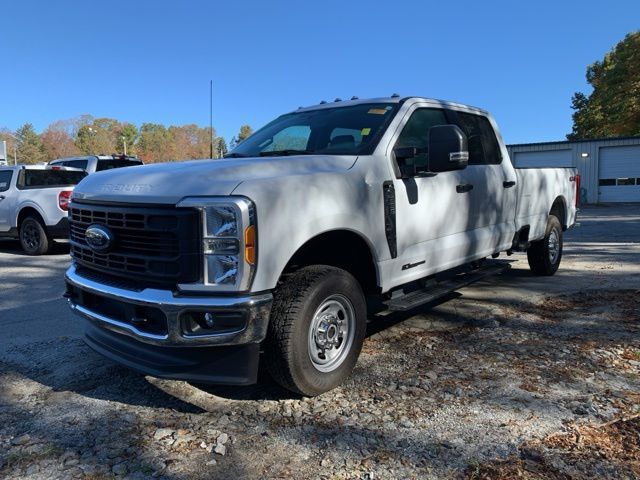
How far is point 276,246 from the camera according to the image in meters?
3.02

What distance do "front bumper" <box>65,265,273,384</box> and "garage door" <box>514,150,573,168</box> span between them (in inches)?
1344

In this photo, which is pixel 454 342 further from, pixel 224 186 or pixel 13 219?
pixel 13 219

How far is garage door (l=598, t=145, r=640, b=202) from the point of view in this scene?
3219 centimetres

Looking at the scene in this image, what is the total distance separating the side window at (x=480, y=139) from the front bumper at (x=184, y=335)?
3161mm

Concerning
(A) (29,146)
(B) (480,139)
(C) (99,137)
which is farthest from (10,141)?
(B) (480,139)

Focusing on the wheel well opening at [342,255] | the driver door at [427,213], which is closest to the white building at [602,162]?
the driver door at [427,213]

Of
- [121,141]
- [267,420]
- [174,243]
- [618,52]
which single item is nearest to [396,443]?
[267,420]

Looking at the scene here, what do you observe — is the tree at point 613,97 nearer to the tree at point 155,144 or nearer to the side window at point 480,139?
the side window at point 480,139

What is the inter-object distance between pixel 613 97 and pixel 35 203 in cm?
3983

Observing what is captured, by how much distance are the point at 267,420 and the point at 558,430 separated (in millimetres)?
1648

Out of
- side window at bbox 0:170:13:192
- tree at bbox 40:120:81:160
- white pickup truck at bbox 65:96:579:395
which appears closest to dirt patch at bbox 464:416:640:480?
white pickup truck at bbox 65:96:579:395

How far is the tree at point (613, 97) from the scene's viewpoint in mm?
36750

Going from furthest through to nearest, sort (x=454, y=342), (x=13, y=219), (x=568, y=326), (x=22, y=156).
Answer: (x=22, y=156), (x=13, y=219), (x=568, y=326), (x=454, y=342)

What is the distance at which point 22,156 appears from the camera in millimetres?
109125
